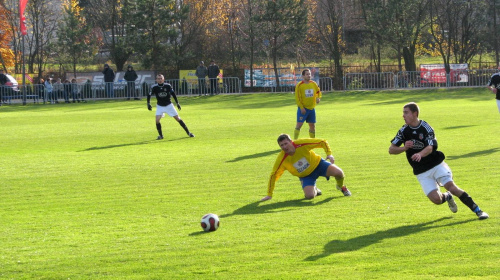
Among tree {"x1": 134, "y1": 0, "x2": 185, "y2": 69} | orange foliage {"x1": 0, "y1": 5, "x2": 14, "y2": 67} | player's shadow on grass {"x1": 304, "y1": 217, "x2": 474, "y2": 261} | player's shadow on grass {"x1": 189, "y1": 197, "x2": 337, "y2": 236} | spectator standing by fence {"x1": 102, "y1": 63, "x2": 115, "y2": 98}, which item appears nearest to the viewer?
player's shadow on grass {"x1": 304, "y1": 217, "x2": 474, "y2": 261}

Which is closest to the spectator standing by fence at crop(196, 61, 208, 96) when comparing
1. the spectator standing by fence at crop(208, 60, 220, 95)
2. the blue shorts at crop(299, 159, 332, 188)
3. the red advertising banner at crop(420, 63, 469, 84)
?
the spectator standing by fence at crop(208, 60, 220, 95)

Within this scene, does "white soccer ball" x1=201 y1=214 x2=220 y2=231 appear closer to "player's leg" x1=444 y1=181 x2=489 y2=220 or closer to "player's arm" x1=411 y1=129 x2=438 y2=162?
"player's arm" x1=411 y1=129 x2=438 y2=162

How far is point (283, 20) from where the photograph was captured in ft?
147

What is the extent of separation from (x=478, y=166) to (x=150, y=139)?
11205 mm

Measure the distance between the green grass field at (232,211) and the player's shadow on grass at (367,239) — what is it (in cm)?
2

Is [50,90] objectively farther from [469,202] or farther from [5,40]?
[469,202]

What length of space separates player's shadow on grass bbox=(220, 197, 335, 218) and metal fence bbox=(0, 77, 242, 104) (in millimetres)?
32069

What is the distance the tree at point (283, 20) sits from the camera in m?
44.6

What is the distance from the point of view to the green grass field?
7.14 metres

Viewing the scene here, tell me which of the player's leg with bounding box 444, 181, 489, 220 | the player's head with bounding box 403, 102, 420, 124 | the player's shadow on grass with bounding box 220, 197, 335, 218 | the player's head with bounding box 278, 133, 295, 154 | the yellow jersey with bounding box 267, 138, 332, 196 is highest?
the player's head with bounding box 403, 102, 420, 124

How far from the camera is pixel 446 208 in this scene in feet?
31.6

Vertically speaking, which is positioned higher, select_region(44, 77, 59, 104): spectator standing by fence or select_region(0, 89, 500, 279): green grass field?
A: select_region(44, 77, 59, 104): spectator standing by fence

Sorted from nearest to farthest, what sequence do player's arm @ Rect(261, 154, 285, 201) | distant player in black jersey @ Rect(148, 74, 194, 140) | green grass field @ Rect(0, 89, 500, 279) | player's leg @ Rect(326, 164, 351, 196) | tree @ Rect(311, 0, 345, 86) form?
green grass field @ Rect(0, 89, 500, 279) → player's arm @ Rect(261, 154, 285, 201) → player's leg @ Rect(326, 164, 351, 196) → distant player in black jersey @ Rect(148, 74, 194, 140) → tree @ Rect(311, 0, 345, 86)

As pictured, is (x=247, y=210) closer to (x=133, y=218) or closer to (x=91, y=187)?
(x=133, y=218)
